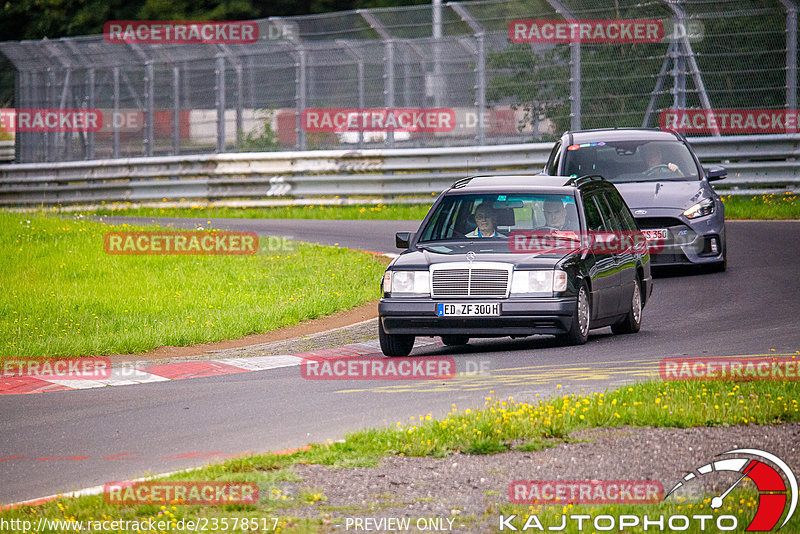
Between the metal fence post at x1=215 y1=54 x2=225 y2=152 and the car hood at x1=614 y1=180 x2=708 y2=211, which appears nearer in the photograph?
the car hood at x1=614 y1=180 x2=708 y2=211

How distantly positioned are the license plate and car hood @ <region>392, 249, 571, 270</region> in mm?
386

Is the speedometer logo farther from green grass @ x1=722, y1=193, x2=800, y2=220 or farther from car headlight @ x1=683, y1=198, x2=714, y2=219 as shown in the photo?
green grass @ x1=722, y1=193, x2=800, y2=220

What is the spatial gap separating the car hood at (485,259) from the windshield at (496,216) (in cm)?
58

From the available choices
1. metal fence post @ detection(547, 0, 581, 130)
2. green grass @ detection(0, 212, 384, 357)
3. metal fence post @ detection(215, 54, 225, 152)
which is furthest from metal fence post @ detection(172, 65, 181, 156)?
metal fence post @ detection(547, 0, 581, 130)

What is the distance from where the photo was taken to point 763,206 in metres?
22.5

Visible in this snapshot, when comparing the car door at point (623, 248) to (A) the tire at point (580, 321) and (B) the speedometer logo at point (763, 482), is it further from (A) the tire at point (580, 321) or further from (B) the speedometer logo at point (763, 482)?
(B) the speedometer logo at point (763, 482)

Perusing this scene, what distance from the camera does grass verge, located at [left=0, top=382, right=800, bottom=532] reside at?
6.04m

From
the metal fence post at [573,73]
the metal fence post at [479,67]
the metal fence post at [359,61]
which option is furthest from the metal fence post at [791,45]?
the metal fence post at [359,61]

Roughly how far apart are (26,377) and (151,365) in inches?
45.1

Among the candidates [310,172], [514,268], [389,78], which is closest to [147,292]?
[514,268]

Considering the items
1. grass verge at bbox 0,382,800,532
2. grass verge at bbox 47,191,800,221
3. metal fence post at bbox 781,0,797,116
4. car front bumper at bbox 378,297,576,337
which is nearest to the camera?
grass verge at bbox 0,382,800,532

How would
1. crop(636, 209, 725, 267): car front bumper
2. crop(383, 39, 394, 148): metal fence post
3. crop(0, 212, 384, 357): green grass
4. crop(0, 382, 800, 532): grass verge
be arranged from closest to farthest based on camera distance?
crop(0, 382, 800, 532): grass verge → crop(0, 212, 384, 357): green grass → crop(636, 209, 725, 267): car front bumper → crop(383, 39, 394, 148): metal fence post

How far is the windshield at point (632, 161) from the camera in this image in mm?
16719

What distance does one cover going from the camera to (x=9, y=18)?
44.8m
